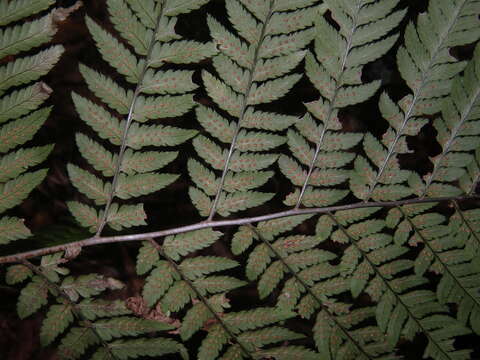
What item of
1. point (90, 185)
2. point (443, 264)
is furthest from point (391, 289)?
point (90, 185)

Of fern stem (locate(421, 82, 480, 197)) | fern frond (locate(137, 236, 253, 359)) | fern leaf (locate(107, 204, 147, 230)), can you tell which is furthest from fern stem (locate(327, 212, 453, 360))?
fern leaf (locate(107, 204, 147, 230))

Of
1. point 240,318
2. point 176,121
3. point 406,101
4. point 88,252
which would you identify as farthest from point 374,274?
point 88,252

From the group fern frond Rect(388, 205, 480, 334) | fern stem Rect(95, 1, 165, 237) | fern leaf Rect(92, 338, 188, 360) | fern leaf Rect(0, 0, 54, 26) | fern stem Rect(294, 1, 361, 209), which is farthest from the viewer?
fern frond Rect(388, 205, 480, 334)

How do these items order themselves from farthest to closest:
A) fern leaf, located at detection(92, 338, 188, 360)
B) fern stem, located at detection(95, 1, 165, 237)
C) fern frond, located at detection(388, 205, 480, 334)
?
fern frond, located at detection(388, 205, 480, 334) → fern leaf, located at detection(92, 338, 188, 360) → fern stem, located at detection(95, 1, 165, 237)

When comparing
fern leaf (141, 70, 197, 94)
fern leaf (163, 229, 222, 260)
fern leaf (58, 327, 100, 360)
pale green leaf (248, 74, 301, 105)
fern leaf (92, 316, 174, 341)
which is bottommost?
fern leaf (58, 327, 100, 360)

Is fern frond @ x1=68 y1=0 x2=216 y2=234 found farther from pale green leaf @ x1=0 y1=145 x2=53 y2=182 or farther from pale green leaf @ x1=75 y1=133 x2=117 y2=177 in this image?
pale green leaf @ x1=0 y1=145 x2=53 y2=182

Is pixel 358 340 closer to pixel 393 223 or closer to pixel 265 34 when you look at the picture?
pixel 393 223

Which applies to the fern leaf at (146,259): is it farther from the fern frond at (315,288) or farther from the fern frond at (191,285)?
the fern frond at (315,288)
